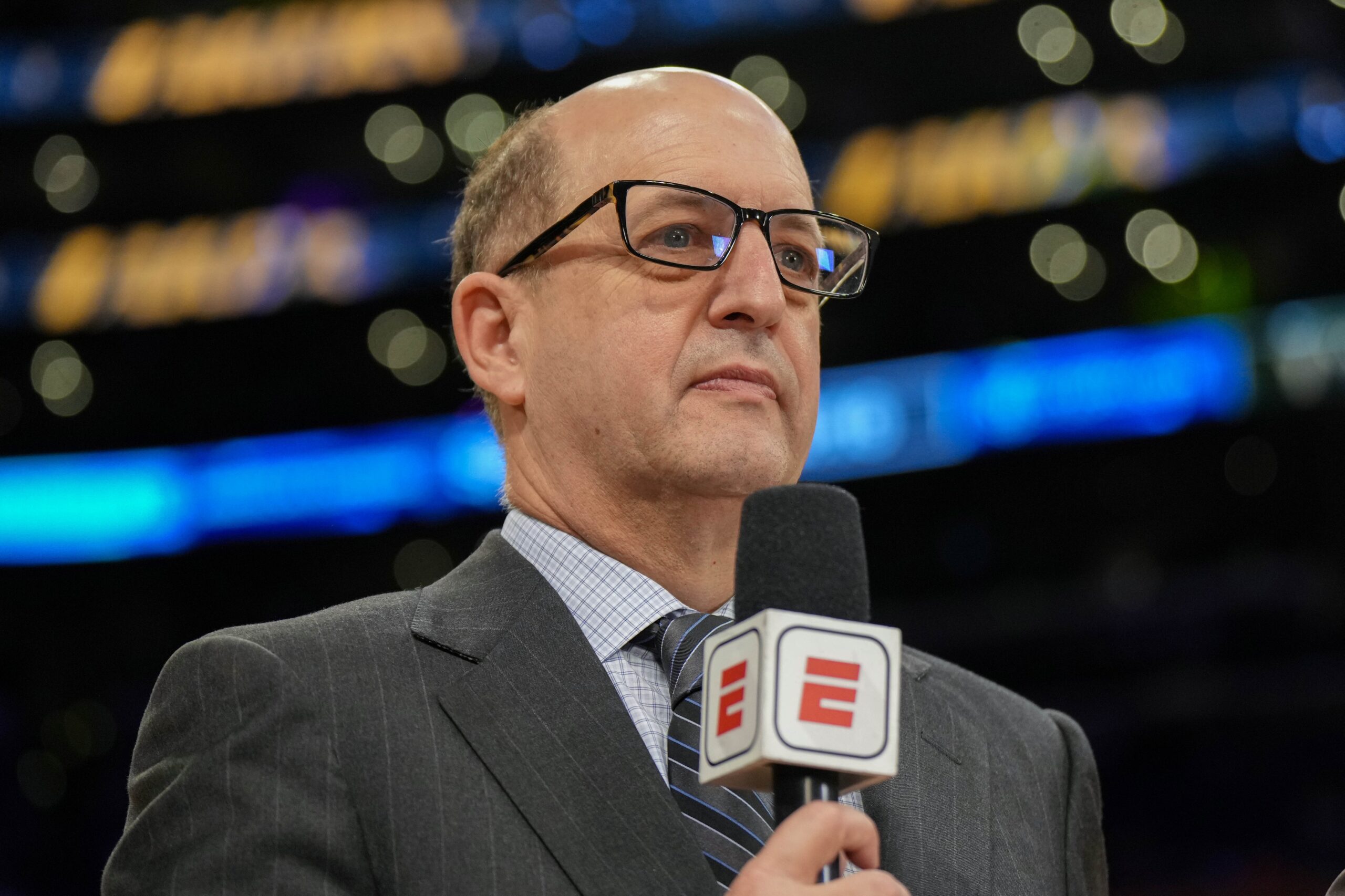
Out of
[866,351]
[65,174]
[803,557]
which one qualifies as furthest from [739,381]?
[65,174]

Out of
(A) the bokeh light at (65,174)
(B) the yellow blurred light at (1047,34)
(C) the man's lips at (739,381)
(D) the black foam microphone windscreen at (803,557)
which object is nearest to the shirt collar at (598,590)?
(C) the man's lips at (739,381)

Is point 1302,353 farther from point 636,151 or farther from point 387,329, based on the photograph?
point 636,151

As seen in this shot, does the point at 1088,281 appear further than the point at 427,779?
Yes

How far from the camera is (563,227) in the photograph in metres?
1.86

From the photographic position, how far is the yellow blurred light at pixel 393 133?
452 inches

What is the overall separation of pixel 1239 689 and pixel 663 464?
808 cm

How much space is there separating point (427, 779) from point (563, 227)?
0.77 m

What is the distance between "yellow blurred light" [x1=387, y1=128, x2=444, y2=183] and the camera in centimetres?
1159

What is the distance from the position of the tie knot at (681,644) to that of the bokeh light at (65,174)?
1116 centimetres

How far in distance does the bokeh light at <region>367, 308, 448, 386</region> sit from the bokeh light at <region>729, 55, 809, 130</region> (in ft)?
11.2

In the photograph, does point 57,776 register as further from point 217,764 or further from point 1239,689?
point 217,764

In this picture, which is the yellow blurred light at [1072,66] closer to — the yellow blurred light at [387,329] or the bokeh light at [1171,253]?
the bokeh light at [1171,253]

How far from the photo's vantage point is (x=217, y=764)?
1.39 metres

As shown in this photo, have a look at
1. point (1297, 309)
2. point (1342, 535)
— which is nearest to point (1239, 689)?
point (1342, 535)
